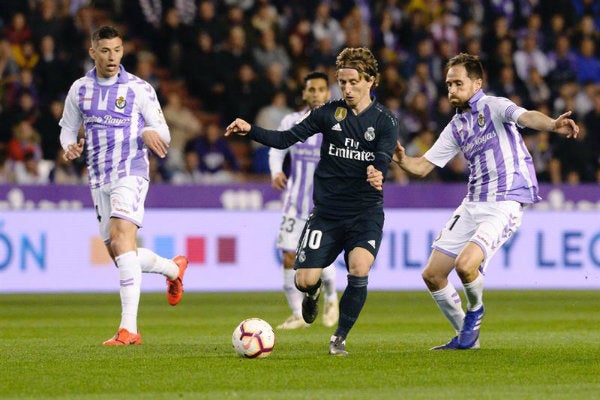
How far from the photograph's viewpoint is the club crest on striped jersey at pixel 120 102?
9.94 m

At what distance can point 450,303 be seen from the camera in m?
9.45

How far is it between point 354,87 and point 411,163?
0.87m

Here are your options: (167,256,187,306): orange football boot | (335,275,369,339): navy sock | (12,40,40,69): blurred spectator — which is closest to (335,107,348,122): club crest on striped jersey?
(335,275,369,339): navy sock

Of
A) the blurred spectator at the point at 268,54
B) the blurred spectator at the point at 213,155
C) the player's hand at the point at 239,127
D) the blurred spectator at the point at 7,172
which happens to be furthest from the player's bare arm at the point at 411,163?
the blurred spectator at the point at 268,54

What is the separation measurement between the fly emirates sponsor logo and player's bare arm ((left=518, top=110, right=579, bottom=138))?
1057mm

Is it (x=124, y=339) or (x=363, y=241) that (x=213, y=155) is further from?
(x=363, y=241)

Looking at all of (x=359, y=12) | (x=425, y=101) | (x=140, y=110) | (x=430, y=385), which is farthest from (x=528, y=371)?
(x=359, y=12)

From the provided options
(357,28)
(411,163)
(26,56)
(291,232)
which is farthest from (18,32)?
(411,163)

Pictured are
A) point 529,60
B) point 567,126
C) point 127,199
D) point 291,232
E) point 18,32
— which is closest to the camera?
point 567,126

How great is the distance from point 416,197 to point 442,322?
5.08 meters

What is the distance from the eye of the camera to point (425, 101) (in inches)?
765

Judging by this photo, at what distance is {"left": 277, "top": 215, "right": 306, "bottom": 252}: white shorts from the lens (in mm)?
12133

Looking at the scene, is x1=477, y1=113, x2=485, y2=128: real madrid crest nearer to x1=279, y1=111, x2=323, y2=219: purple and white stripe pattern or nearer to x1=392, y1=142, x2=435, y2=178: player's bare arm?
x1=392, y1=142, x2=435, y2=178: player's bare arm

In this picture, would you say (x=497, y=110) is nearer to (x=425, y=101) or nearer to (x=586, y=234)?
(x=586, y=234)
